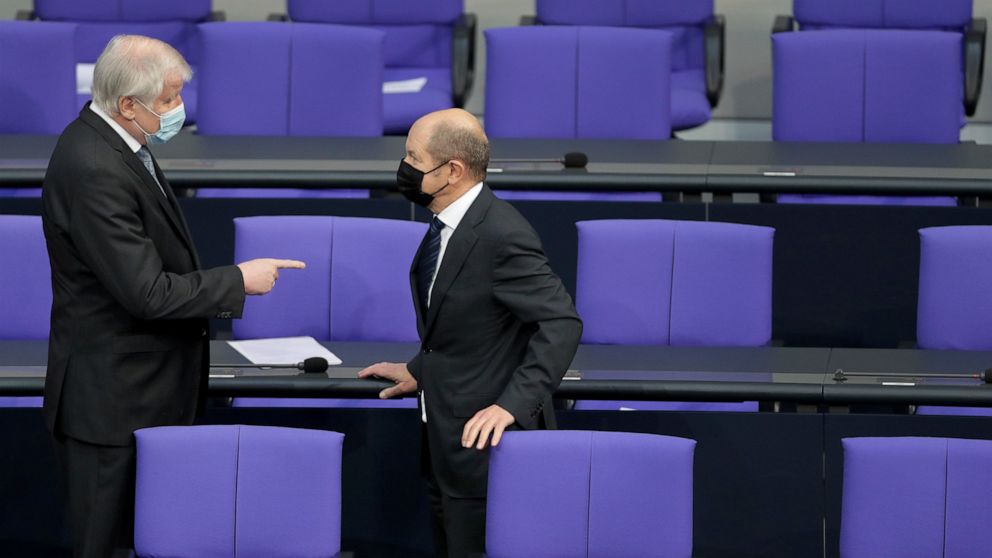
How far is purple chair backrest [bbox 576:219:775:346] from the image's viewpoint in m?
3.95

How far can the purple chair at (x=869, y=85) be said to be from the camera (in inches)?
201

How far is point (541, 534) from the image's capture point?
2883 millimetres

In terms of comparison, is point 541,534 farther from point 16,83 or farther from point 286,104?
point 16,83

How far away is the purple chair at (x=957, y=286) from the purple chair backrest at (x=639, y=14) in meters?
2.21

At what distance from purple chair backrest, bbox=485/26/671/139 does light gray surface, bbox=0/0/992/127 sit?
60.8 inches

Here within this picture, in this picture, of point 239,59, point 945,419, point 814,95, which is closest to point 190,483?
point 945,419

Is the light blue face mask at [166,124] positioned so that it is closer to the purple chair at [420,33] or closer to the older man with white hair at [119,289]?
the older man with white hair at [119,289]

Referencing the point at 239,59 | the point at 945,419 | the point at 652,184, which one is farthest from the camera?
the point at 239,59

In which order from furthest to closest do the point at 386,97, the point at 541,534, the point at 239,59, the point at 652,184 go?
the point at 386,97
the point at 239,59
the point at 652,184
the point at 541,534

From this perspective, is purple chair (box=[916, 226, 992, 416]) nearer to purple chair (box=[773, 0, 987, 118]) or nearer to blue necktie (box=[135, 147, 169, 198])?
blue necktie (box=[135, 147, 169, 198])

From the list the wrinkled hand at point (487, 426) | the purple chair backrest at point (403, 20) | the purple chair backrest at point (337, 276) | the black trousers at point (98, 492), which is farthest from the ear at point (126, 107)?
the purple chair backrest at point (403, 20)

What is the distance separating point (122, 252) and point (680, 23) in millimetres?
3471

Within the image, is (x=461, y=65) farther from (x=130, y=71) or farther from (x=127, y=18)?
(x=130, y=71)

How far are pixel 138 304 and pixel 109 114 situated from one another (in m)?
0.37
